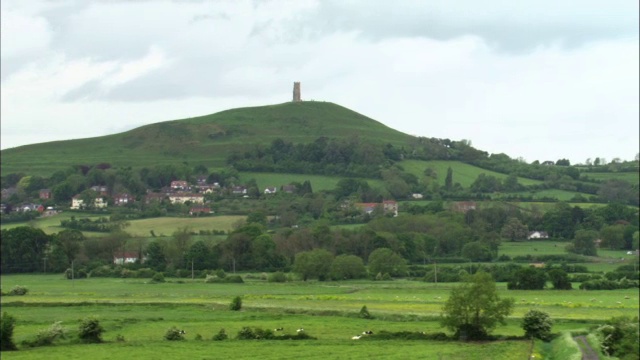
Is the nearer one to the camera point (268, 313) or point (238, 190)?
point (268, 313)

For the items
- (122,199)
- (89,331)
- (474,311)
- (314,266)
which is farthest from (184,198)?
(474,311)

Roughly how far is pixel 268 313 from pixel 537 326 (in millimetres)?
20971

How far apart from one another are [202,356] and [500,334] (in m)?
20.5

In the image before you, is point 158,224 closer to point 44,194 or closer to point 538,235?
point 44,194

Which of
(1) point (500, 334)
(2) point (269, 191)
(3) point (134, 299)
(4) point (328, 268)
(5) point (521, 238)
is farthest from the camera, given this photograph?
(2) point (269, 191)

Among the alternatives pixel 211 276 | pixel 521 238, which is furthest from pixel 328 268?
pixel 521 238

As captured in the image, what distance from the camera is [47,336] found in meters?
61.2

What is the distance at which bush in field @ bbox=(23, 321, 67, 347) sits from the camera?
199 ft

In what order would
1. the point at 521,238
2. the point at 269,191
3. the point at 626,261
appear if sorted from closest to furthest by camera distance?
the point at 626,261 → the point at 521,238 → the point at 269,191

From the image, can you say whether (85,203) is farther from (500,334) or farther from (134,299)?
(500,334)

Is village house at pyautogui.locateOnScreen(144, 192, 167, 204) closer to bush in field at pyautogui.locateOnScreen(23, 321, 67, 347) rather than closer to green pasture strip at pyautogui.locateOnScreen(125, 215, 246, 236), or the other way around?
green pasture strip at pyautogui.locateOnScreen(125, 215, 246, 236)

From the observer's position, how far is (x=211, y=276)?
118 meters

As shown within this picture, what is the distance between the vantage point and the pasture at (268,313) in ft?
187

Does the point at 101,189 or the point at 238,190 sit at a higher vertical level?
the point at 101,189
